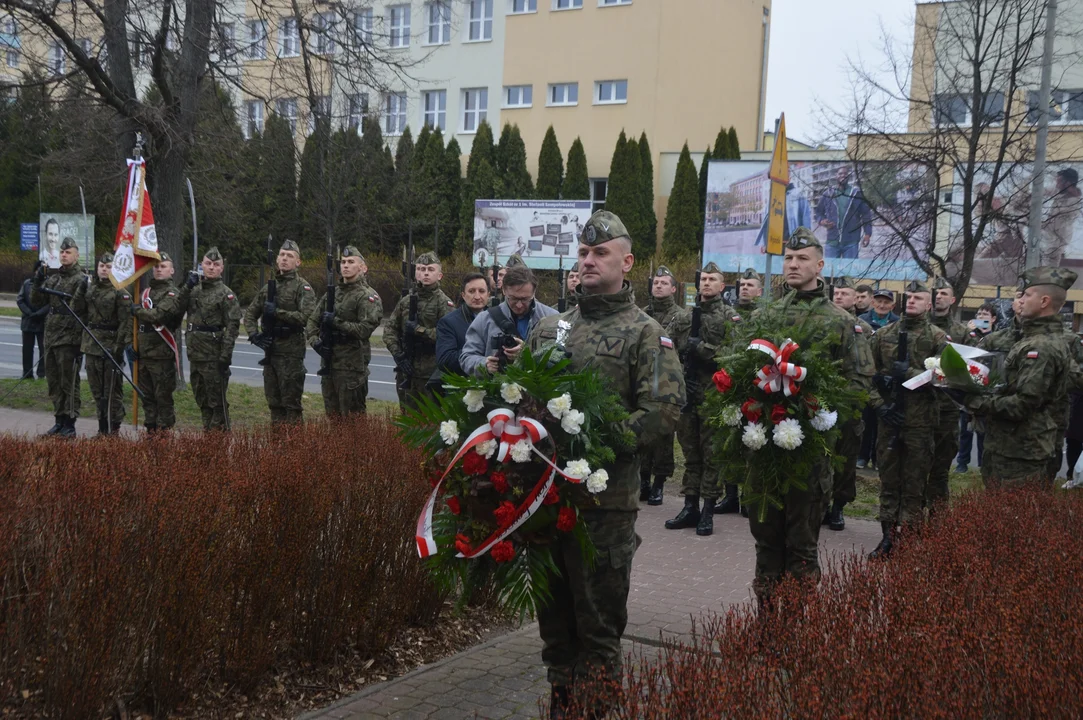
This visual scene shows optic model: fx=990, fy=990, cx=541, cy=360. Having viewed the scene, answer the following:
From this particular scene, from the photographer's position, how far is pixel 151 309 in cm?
1210

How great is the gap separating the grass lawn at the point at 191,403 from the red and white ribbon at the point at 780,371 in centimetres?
914

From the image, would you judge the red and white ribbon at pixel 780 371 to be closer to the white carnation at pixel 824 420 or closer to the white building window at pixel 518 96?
the white carnation at pixel 824 420

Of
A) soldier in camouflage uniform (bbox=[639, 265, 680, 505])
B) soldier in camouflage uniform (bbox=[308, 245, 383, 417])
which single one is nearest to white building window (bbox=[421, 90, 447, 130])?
soldier in camouflage uniform (bbox=[308, 245, 383, 417])

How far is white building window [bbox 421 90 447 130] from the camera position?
47094mm

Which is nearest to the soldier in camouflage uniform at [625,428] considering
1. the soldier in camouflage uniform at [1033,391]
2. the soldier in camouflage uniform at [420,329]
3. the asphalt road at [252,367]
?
the soldier in camouflage uniform at [1033,391]

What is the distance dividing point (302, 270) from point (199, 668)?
3507 cm

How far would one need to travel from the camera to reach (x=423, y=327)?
1064 centimetres

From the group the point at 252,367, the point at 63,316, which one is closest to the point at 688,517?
the point at 63,316

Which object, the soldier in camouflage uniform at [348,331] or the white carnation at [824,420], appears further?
the soldier in camouflage uniform at [348,331]

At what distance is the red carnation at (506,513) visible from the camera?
3.95 meters

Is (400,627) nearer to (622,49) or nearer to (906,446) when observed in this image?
(906,446)

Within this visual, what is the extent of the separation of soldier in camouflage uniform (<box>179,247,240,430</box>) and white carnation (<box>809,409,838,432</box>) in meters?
8.32

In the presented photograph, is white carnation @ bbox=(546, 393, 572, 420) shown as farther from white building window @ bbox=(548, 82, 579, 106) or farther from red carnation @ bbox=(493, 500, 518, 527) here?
white building window @ bbox=(548, 82, 579, 106)

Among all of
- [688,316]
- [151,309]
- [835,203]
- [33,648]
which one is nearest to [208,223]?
[835,203]
